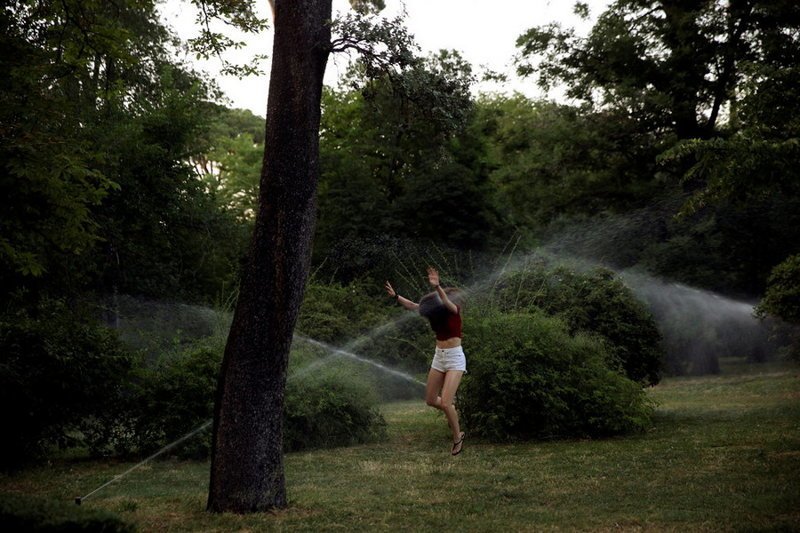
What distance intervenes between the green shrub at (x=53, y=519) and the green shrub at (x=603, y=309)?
1111 centimetres

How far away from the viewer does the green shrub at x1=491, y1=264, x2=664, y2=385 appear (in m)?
15.8

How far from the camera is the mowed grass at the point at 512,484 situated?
24.1 feet

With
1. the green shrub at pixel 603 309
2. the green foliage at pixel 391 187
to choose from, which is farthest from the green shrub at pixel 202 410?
the green foliage at pixel 391 187

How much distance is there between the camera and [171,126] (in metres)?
24.5

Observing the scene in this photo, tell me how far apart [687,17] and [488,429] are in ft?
70.1

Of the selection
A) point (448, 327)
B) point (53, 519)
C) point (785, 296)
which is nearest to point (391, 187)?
point (785, 296)

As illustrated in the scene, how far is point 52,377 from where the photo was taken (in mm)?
11609

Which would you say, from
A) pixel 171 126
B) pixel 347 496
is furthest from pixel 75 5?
pixel 171 126

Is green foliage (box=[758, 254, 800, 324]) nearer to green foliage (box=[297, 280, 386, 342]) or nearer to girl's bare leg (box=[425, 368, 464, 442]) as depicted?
girl's bare leg (box=[425, 368, 464, 442])

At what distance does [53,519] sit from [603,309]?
12798 mm

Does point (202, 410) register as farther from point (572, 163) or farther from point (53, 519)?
point (572, 163)

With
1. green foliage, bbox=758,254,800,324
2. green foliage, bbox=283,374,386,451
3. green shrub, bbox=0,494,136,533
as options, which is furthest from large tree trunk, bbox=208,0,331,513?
green foliage, bbox=758,254,800,324

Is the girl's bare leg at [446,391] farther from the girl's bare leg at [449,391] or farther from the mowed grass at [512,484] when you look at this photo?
the mowed grass at [512,484]

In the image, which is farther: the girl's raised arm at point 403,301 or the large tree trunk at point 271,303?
the girl's raised arm at point 403,301
